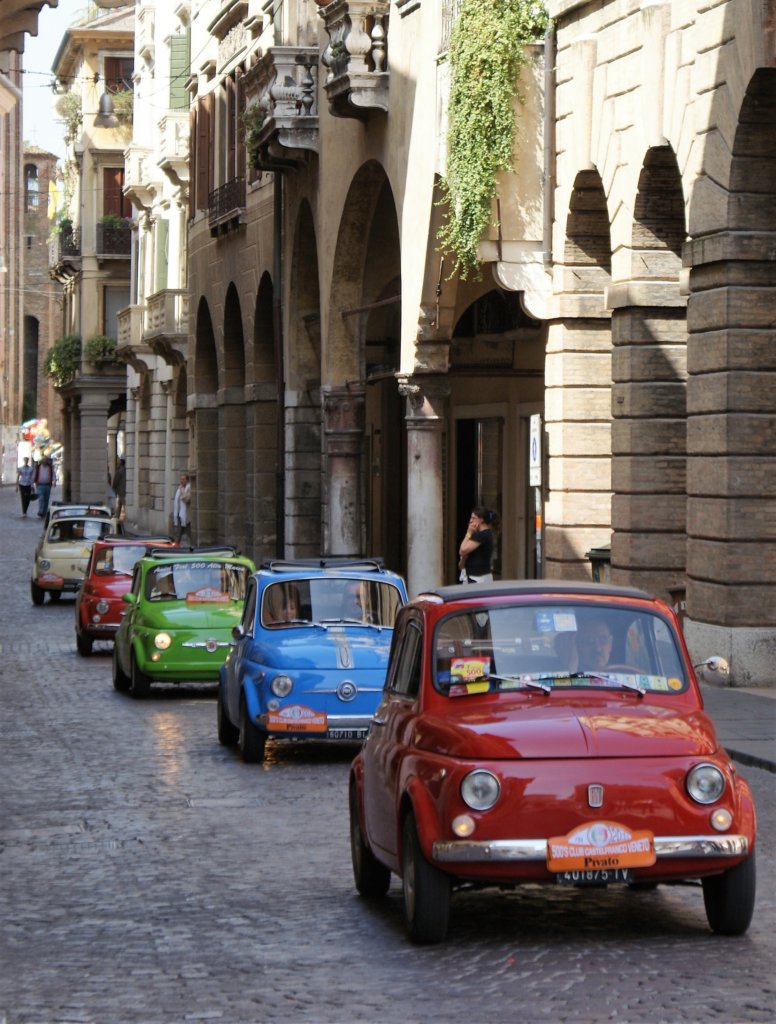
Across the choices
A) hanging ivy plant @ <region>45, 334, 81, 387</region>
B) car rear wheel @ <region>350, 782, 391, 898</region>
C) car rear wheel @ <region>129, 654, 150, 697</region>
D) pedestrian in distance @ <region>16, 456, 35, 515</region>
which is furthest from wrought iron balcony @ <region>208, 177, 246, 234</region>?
hanging ivy plant @ <region>45, 334, 81, 387</region>

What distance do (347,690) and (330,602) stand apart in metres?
1.29

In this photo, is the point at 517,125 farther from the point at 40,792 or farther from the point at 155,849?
the point at 155,849

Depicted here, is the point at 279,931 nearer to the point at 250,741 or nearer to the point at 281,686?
the point at 281,686

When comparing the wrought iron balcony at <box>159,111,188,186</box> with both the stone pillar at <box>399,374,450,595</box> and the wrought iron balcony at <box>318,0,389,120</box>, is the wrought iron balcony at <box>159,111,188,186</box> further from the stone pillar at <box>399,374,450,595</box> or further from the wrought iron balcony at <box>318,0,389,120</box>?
the stone pillar at <box>399,374,450,595</box>

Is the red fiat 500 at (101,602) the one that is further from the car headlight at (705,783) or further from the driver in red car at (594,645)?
the car headlight at (705,783)

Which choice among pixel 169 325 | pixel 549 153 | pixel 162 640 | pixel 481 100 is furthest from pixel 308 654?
pixel 169 325

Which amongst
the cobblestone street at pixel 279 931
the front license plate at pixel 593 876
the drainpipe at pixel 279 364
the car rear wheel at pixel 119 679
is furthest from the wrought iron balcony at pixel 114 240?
the front license plate at pixel 593 876

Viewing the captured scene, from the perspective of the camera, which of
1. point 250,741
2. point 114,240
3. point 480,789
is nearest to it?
point 480,789

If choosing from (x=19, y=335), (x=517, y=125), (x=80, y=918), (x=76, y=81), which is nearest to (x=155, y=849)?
(x=80, y=918)

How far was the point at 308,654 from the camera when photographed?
16375 millimetres

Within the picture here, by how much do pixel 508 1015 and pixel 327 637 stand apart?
30.0 feet

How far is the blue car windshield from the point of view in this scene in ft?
56.1

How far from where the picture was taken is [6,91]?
51.8 feet

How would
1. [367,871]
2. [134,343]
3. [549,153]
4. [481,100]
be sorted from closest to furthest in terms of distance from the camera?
[367,871] → [549,153] → [481,100] → [134,343]
